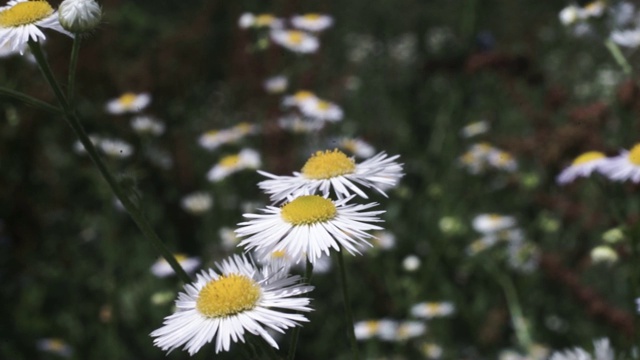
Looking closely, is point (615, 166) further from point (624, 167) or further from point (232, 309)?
point (232, 309)

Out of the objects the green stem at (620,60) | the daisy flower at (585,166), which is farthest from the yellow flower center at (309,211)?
the green stem at (620,60)

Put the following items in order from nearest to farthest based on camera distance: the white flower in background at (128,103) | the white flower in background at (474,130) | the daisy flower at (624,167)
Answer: the daisy flower at (624,167)
the white flower in background at (128,103)
the white flower in background at (474,130)

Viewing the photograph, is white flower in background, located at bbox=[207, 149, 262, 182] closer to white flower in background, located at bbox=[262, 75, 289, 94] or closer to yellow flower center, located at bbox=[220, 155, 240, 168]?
yellow flower center, located at bbox=[220, 155, 240, 168]

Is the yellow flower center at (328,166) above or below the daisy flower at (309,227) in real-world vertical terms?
above

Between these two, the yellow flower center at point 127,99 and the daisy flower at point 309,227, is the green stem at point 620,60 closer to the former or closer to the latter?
the daisy flower at point 309,227

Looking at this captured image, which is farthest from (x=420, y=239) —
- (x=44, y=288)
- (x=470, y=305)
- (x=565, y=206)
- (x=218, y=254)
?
(x=44, y=288)

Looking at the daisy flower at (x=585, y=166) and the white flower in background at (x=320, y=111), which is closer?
the daisy flower at (x=585, y=166)

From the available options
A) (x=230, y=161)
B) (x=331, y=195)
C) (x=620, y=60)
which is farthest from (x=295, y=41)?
(x=331, y=195)

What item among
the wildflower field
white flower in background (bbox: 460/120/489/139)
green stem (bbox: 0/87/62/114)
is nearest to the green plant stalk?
green stem (bbox: 0/87/62/114)
